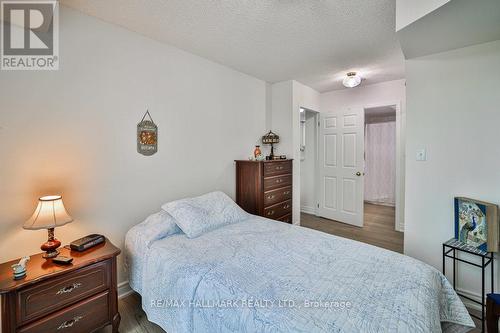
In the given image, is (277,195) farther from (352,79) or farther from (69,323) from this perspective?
(69,323)

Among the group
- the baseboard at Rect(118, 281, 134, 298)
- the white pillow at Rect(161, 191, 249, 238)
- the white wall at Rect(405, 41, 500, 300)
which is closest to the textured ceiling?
the white wall at Rect(405, 41, 500, 300)

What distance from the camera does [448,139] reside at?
2.12m

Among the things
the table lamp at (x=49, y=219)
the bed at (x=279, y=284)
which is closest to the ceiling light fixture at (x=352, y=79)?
the bed at (x=279, y=284)

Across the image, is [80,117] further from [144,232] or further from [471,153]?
[471,153]

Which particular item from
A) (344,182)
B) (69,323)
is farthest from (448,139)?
(69,323)

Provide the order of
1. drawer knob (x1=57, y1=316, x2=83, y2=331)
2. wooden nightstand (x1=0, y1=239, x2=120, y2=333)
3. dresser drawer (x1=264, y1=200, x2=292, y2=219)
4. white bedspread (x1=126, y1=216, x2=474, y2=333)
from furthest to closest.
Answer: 1. dresser drawer (x1=264, y1=200, x2=292, y2=219)
2. drawer knob (x1=57, y1=316, x2=83, y2=331)
3. wooden nightstand (x1=0, y1=239, x2=120, y2=333)
4. white bedspread (x1=126, y1=216, x2=474, y2=333)

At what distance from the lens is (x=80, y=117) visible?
191 cm

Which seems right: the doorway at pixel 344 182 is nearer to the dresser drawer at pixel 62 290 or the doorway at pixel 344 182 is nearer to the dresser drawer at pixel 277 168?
the dresser drawer at pixel 277 168

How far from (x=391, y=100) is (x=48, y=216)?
461 cm

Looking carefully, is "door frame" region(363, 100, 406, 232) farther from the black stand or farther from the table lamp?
the table lamp

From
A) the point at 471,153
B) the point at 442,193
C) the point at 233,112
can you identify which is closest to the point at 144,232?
the point at 233,112

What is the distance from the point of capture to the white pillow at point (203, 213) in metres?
2.03

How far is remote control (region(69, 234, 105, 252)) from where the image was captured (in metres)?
1.68

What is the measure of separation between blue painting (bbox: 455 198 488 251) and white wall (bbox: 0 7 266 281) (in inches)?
100
